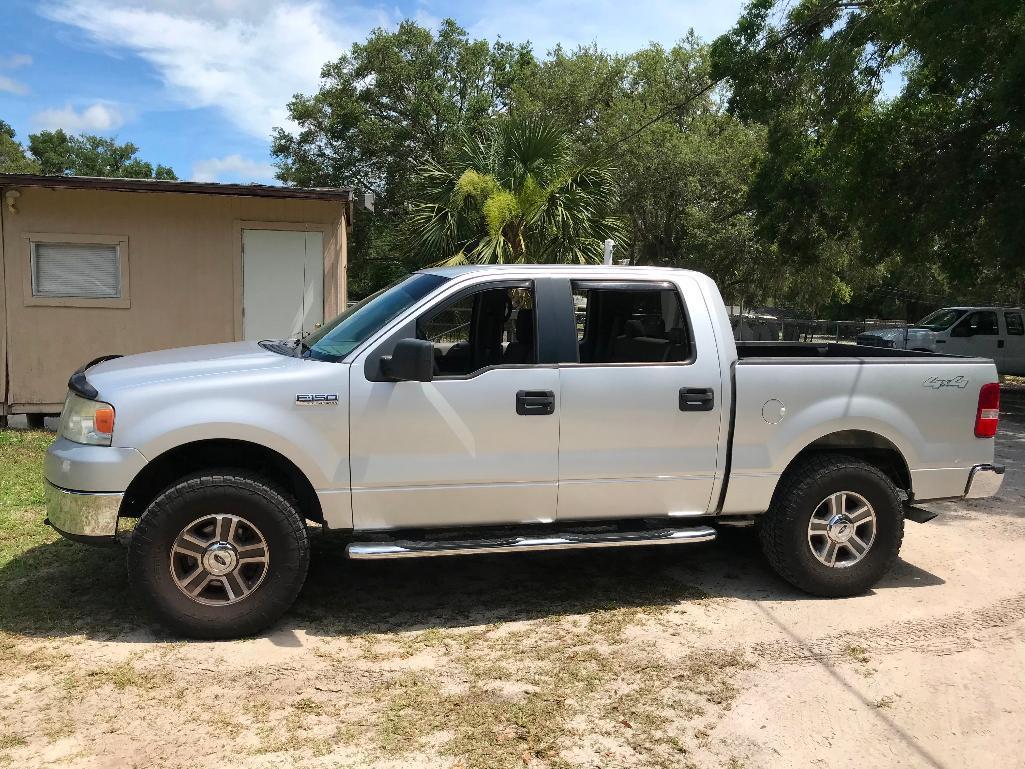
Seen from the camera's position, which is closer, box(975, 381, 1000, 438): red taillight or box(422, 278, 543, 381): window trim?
box(422, 278, 543, 381): window trim

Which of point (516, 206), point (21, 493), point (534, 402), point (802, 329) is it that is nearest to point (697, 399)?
point (534, 402)

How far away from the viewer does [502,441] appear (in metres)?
4.58

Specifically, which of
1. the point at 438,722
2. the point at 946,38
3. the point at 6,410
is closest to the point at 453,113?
the point at 946,38

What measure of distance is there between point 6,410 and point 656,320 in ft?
29.1

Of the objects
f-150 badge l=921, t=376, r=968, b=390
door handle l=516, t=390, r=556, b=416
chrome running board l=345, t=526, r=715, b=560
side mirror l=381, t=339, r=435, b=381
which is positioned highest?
side mirror l=381, t=339, r=435, b=381

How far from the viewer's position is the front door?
14.5 ft

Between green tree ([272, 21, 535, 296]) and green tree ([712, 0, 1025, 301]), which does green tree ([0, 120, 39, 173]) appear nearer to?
green tree ([272, 21, 535, 296])

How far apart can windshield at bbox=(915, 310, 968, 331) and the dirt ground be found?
15840 millimetres

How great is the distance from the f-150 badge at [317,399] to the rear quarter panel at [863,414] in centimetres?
228

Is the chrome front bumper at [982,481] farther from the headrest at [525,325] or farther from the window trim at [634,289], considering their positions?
the headrest at [525,325]

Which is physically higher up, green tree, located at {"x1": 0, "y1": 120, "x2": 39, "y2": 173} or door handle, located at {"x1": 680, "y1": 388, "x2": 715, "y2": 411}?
green tree, located at {"x1": 0, "y1": 120, "x2": 39, "y2": 173}

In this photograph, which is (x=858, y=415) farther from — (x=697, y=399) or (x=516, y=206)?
(x=516, y=206)

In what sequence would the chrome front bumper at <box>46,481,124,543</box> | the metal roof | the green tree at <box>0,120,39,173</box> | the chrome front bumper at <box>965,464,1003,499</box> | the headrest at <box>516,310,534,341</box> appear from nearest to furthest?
the chrome front bumper at <box>46,481,124,543</box> < the headrest at <box>516,310,534,341</box> < the chrome front bumper at <box>965,464,1003,499</box> < the metal roof < the green tree at <box>0,120,39,173</box>

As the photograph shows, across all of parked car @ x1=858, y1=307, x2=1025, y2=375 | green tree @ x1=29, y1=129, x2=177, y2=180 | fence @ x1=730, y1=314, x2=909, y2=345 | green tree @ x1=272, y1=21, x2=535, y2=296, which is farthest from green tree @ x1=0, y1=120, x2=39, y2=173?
parked car @ x1=858, y1=307, x2=1025, y2=375
